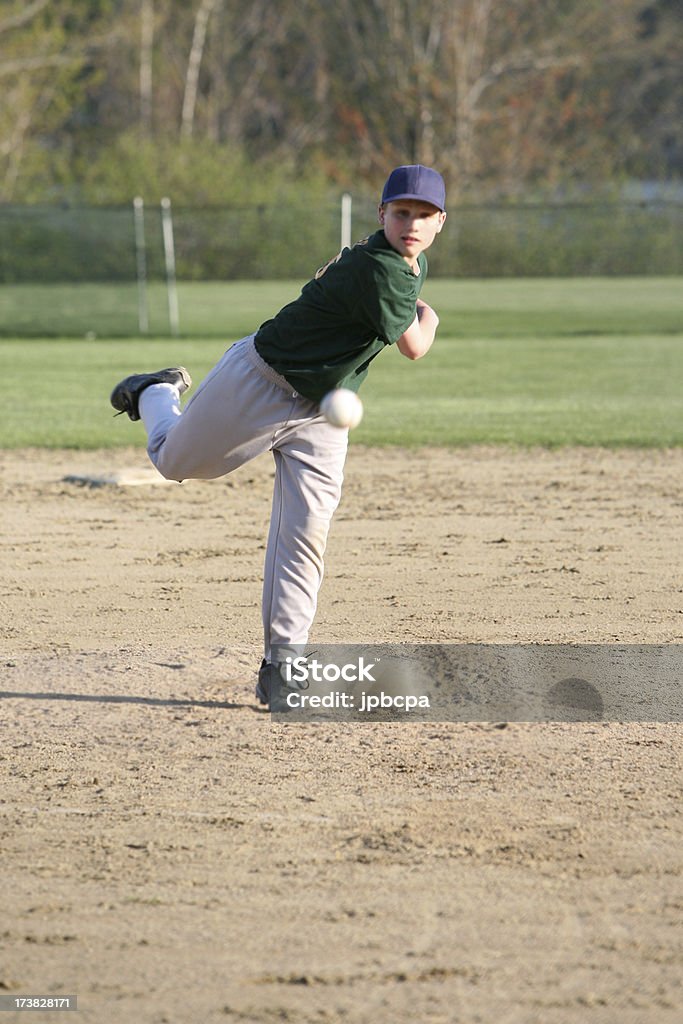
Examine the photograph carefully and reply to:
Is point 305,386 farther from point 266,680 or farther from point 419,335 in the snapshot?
point 266,680

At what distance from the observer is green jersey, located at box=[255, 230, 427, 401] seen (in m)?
4.12

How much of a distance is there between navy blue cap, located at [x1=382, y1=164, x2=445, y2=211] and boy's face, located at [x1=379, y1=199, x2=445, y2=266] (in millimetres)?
19

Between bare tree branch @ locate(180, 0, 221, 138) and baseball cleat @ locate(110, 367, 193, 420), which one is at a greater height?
bare tree branch @ locate(180, 0, 221, 138)

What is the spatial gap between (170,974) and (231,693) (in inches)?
77.9

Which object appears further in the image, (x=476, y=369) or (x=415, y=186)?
(x=476, y=369)

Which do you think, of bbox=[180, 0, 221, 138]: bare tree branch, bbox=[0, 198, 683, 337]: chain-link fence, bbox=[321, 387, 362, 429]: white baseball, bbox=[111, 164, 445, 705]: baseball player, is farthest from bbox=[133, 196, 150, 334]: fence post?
bbox=[180, 0, 221, 138]: bare tree branch

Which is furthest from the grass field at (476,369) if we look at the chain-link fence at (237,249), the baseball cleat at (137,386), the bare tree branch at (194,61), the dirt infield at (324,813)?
the bare tree branch at (194,61)

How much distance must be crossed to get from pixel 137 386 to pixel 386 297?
1275mm

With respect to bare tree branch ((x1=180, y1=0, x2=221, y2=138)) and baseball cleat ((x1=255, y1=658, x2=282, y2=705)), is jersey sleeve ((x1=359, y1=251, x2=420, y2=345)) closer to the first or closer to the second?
→ baseball cleat ((x1=255, y1=658, x2=282, y2=705))

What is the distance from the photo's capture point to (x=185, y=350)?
18562mm

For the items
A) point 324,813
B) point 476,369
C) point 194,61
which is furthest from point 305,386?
point 194,61

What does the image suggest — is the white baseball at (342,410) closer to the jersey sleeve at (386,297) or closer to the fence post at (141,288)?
the jersey sleeve at (386,297)

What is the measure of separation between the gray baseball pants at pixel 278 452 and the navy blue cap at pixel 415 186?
26.2 inches

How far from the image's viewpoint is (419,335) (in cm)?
454
